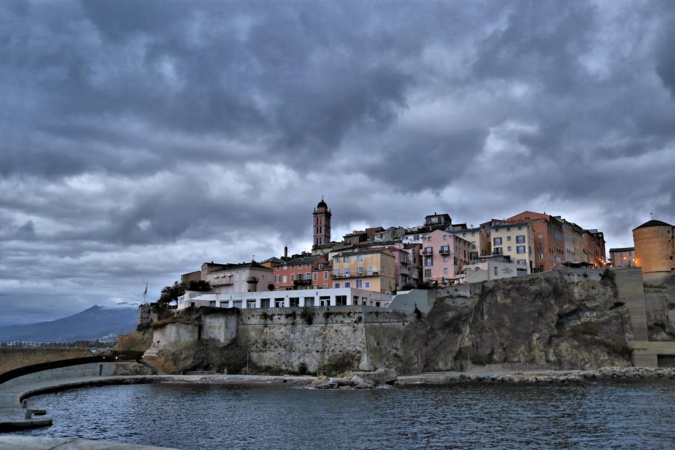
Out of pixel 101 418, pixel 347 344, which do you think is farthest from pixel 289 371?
pixel 101 418

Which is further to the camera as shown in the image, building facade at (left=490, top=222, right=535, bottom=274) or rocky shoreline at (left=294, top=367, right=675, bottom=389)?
building facade at (left=490, top=222, right=535, bottom=274)

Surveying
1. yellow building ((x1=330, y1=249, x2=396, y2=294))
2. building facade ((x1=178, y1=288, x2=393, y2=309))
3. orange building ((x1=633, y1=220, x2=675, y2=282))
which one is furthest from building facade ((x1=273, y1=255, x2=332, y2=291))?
orange building ((x1=633, y1=220, x2=675, y2=282))

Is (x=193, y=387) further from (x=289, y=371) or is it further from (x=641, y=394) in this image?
(x=641, y=394)

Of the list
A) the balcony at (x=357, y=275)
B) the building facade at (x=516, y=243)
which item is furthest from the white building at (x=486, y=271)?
the balcony at (x=357, y=275)

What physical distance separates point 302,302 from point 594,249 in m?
68.6

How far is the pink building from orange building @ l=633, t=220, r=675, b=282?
24647 millimetres

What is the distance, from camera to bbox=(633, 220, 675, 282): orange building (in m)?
76.7

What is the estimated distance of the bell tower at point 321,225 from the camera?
115m

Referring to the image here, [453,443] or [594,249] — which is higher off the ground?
[594,249]

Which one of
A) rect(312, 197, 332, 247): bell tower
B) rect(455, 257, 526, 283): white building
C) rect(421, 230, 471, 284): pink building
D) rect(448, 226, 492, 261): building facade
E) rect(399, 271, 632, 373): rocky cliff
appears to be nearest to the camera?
rect(399, 271, 632, 373): rocky cliff

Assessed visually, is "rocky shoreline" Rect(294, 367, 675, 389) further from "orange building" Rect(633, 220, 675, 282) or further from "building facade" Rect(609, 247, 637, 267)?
"building facade" Rect(609, 247, 637, 267)

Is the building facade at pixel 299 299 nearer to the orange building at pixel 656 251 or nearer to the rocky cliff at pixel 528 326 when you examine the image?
the rocky cliff at pixel 528 326

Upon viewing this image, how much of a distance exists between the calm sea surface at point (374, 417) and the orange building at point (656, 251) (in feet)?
104

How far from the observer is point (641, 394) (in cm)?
4431
